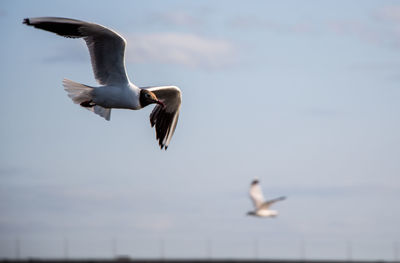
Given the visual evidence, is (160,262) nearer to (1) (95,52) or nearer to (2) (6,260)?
(2) (6,260)

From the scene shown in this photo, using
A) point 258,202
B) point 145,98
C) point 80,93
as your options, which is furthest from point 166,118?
point 258,202

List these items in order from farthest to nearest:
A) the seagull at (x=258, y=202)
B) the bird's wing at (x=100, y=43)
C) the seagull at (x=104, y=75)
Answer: the seagull at (x=258, y=202)
the seagull at (x=104, y=75)
the bird's wing at (x=100, y=43)

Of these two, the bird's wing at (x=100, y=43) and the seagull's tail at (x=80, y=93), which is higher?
the bird's wing at (x=100, y=43)

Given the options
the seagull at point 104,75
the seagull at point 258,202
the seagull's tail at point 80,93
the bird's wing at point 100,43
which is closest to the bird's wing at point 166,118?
the seagull at point 104,75

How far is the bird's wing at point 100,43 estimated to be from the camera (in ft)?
59.6

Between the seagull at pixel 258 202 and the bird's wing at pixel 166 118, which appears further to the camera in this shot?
the seagull at pixel 258 202

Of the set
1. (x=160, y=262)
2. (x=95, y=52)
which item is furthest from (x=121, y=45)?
(x=160, y=262)

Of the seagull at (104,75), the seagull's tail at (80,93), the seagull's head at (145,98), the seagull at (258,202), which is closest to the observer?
the seagull at (104,75)

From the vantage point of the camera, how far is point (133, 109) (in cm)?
1922

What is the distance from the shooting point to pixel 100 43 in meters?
18.9

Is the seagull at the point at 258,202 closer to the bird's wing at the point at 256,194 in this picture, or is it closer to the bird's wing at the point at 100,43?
the bird's wing at the point at 256,194

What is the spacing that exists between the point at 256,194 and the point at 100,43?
1513 centimetres

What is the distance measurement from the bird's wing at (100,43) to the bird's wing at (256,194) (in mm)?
14360

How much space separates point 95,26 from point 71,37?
526mm
